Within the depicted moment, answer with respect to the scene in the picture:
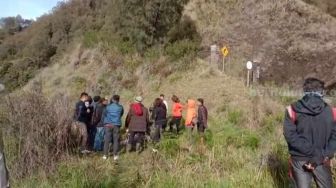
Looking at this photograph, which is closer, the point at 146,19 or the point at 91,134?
the point at 91,134

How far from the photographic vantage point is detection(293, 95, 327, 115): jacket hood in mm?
6301

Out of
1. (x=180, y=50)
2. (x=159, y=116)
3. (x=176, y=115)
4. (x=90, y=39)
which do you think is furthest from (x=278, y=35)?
(x=159, y=116)

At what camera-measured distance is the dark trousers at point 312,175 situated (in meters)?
6.34

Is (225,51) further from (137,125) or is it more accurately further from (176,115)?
(137,125)

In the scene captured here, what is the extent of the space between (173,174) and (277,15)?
80.2 feet

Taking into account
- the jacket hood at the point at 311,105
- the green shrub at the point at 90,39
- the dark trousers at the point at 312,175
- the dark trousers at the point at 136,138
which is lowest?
the dark trousers at the point at 136,138

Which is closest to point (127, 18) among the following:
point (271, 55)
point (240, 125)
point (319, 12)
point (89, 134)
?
point (271, 55)

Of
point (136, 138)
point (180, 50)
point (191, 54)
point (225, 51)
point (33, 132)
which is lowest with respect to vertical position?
point (136, 138)

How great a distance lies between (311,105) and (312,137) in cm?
39

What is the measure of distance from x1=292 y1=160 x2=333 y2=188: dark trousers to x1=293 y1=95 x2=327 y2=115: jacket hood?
63 centimetres

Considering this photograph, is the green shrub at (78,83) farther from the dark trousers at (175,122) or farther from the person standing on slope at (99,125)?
the person standing on slope at (99,125)

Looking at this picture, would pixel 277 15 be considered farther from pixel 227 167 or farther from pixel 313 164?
pixel 313 164

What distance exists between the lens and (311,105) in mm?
6305

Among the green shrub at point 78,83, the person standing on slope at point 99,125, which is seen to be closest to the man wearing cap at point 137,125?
the person standing on slope at point 99,125
